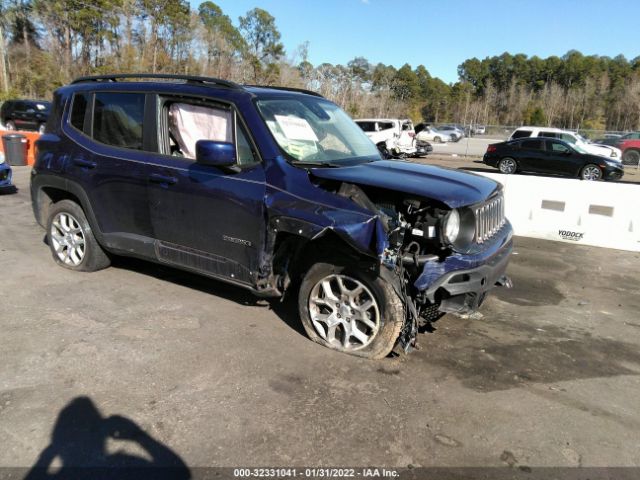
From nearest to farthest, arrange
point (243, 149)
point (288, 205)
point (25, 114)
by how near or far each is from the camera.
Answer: point (288, 205)
point (243, 149)
point (25, 114)

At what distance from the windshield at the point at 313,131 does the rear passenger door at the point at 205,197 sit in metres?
0.29

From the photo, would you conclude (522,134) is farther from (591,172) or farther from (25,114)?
(25,114)

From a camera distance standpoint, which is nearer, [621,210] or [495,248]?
[495,248]

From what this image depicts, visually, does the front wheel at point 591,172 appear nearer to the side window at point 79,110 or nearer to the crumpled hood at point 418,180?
the crumpled hood at point 418,180

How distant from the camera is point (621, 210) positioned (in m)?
7.72

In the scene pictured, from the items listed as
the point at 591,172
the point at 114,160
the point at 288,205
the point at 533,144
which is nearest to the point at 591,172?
the point at 591,172

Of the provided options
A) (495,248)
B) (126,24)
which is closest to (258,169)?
(495,248)

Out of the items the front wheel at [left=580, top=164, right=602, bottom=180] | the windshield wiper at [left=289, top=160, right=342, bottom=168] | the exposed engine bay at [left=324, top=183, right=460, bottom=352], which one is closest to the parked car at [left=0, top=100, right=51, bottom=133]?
the front wheel at [left=580, top=164, right=602, bottom=180]

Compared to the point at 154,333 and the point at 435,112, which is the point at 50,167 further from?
the point at 435,112

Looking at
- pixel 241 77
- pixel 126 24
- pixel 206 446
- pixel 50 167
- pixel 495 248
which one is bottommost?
pixel 206 446

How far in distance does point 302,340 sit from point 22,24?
5538cm

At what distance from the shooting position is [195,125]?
14.8 feet

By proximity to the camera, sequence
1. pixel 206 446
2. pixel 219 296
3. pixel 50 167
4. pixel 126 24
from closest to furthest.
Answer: pixel 206 446 → pixel 219 296 → pixel 50 167 → pixel 126 24

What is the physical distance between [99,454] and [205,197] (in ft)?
6.99
